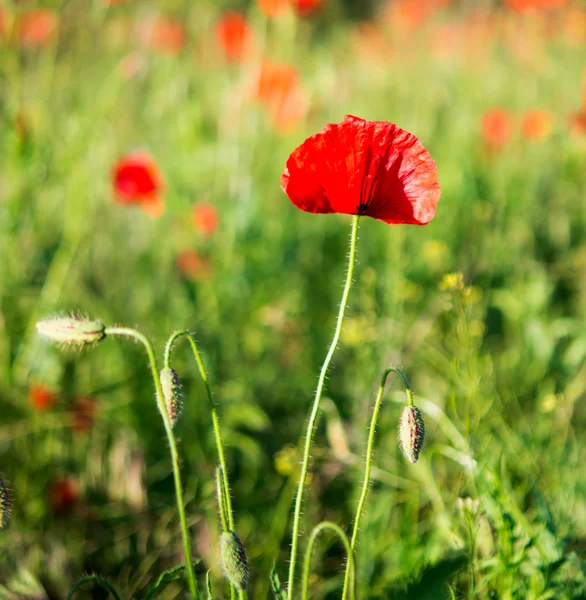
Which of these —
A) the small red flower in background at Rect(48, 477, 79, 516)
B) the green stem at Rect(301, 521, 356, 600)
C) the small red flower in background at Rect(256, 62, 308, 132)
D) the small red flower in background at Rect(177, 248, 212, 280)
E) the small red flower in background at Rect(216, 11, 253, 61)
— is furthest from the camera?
the small red flower in background at Rect(216, 11, 253, 61)

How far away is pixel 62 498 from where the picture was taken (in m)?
1.71

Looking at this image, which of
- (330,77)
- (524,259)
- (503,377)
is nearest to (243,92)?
(330,77)

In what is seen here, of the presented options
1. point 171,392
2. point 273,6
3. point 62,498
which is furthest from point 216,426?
point 273,6

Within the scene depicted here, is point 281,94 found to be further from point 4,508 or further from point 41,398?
point 4,508

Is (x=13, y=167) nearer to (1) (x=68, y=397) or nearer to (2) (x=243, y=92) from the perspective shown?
(1) (x=68, y=397)

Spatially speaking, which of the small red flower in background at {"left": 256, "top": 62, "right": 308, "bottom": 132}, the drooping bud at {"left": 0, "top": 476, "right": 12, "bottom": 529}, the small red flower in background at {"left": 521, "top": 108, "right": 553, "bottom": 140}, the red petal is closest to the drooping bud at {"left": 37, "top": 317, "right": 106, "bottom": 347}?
the drooping bud at {"left": 0, "top": 476, "right": 12, "bottom": 529}

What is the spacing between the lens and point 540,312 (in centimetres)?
218

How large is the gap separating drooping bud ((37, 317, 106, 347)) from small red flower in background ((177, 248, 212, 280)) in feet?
4.88

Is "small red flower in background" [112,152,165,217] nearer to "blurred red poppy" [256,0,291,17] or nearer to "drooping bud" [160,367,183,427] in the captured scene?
"blurred red poppy" [256,0,291,17]

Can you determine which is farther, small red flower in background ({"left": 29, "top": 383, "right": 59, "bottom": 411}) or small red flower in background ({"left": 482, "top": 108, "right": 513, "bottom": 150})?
small red flower in background ({"left": 482, "top": 108, "right": 513, "bottom": 150})

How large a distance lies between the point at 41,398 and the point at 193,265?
847mm

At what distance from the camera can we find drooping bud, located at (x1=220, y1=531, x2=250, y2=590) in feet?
2.83

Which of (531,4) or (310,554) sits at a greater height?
(531,4)

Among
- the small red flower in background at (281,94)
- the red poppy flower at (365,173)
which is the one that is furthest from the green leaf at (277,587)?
the small red flower in background at (281,94)
